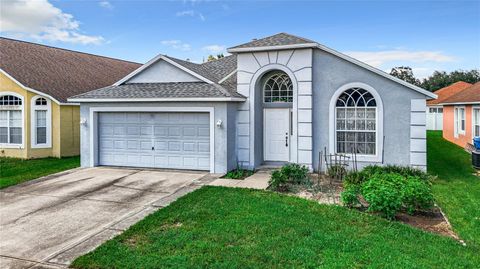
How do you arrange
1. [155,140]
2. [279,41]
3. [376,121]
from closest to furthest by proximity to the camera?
[376,121], [279,41], [155,140]

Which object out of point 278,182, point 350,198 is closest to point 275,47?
point 278,182

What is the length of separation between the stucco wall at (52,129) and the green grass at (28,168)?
542 millimetres

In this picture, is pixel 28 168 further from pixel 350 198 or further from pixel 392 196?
pixel 392 196

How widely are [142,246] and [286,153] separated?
8.16m

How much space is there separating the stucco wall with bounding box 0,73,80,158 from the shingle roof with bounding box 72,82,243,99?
4091mm

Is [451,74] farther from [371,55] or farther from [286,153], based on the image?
[286,153]

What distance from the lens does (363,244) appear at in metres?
6.03

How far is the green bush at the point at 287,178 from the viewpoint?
10203 mm

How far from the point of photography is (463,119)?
21500 millimetres

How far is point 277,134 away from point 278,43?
3.28 metres

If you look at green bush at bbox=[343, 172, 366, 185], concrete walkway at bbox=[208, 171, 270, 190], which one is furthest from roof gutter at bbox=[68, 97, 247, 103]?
green bush at bbox=[343, 172, 366, 185]

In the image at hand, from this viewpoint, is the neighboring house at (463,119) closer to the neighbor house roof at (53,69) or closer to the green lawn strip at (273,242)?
the green lawn strip at (273,242)

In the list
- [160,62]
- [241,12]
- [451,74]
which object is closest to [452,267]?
[160,62]

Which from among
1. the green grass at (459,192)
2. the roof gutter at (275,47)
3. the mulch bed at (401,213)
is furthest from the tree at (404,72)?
the mulch bed at (401,213)
